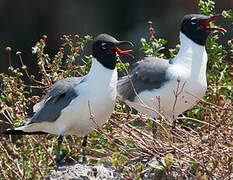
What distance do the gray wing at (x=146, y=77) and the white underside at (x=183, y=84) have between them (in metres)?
0.04

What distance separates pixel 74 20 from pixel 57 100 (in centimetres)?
510

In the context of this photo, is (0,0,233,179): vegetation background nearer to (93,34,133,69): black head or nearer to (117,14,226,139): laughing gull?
(117,14,226,139): laughing gull

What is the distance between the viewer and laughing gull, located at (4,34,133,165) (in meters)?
3.70

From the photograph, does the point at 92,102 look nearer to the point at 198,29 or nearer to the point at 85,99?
the point at 85,99

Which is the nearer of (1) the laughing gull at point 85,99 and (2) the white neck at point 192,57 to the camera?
(1) the laughing gull at point 85,99

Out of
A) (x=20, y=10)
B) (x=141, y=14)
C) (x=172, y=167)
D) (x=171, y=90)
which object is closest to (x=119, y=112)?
(x=171, y=90)

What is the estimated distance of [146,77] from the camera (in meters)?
4.16

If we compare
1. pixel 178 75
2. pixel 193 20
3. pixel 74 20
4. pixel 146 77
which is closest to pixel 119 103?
pixel 146 77

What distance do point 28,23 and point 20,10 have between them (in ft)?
0.78

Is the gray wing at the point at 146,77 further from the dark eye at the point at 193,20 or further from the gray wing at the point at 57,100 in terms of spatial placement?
the gray wing at the point at 57,100

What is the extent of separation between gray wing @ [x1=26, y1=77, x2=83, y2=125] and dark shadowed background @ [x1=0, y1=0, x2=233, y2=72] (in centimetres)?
420

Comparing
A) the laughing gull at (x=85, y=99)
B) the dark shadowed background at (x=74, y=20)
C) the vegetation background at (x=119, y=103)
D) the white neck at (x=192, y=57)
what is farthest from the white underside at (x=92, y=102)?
the dark shadowed background at (x=74, y=20)

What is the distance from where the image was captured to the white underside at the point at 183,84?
155 inches

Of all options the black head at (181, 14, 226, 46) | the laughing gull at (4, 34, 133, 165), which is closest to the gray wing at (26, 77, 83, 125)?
the laughing gull at (4, 34, 133, 165)
